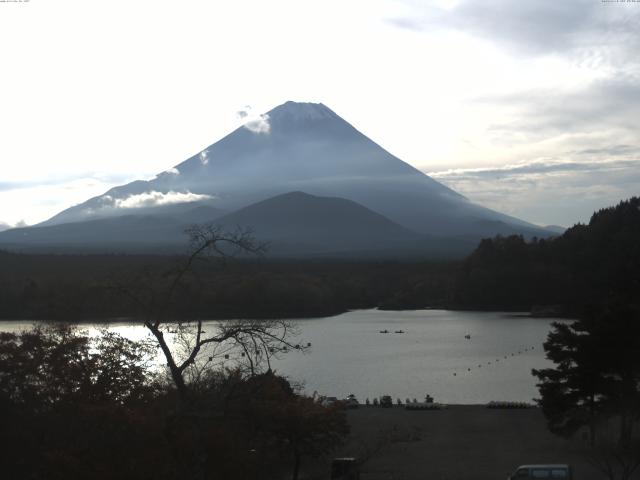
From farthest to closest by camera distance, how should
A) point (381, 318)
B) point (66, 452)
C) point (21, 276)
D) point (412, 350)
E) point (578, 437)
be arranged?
point (21, 276) → point (381, 318) → point (412, 350) → point (578, 437) → point (66, 452)

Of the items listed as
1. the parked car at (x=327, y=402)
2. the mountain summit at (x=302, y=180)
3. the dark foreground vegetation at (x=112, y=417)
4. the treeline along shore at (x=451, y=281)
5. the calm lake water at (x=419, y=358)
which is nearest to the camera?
the dark foreground vegetation at (x=112, y=417)

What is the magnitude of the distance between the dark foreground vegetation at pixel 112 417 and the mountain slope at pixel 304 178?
138m

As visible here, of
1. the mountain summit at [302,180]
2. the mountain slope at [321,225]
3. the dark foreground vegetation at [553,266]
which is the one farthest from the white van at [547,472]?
the mountain summit at [302,180]

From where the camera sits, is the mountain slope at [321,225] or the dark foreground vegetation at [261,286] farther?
the mountain slope at [321,225]

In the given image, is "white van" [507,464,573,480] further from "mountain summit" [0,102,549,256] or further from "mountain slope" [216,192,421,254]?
"mountain summit" [0,102,549,256]

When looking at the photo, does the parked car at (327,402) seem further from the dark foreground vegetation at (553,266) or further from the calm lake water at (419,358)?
the dark foreground vegetation at (553,266)

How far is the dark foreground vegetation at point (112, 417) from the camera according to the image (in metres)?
5.86

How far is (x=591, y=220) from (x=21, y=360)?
4971 cm

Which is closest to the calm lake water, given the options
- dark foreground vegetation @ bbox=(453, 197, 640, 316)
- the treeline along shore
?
the treeline along shore

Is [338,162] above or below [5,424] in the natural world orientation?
above

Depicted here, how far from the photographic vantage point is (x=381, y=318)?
44094 mm

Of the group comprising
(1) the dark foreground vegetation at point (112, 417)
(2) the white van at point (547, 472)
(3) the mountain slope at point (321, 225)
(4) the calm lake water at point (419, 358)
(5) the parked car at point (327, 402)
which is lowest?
(4) the calm lake water at point (419, 358)

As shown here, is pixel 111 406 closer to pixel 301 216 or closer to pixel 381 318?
→ pixel 381 318

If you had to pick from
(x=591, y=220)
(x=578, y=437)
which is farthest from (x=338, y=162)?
(x=578, y=437)
